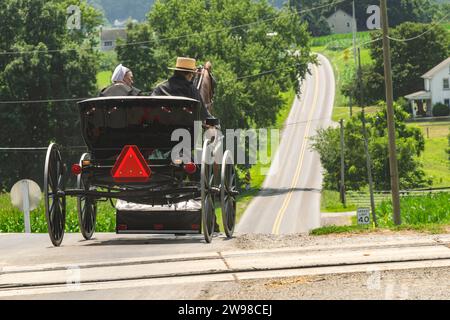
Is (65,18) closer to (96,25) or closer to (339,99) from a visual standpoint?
(96,25)

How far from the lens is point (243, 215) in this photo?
79625mm

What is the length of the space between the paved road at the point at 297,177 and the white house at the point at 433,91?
10.7m

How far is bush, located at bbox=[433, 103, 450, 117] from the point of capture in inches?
5236

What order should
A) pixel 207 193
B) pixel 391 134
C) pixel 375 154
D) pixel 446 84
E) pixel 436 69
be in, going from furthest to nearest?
pixel 446 84 → pixel 436 69 → pixel 375 154 → pixel 391 134 → pixel 207 193

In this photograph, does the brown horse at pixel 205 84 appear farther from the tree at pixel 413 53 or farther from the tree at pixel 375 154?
the tree at pixel 413 53

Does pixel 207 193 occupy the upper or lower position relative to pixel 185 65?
lower

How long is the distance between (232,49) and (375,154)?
15.2 m

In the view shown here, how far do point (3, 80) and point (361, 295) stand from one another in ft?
251

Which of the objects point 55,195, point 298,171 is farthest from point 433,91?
point 55,195

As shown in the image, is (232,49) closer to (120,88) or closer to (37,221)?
(37,221)

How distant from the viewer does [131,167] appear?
1358 cm

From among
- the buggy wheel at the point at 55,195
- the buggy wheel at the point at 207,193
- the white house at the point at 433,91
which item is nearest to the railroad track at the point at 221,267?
the buggy wheel at the point at 207,193

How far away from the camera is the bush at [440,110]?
133 metres
